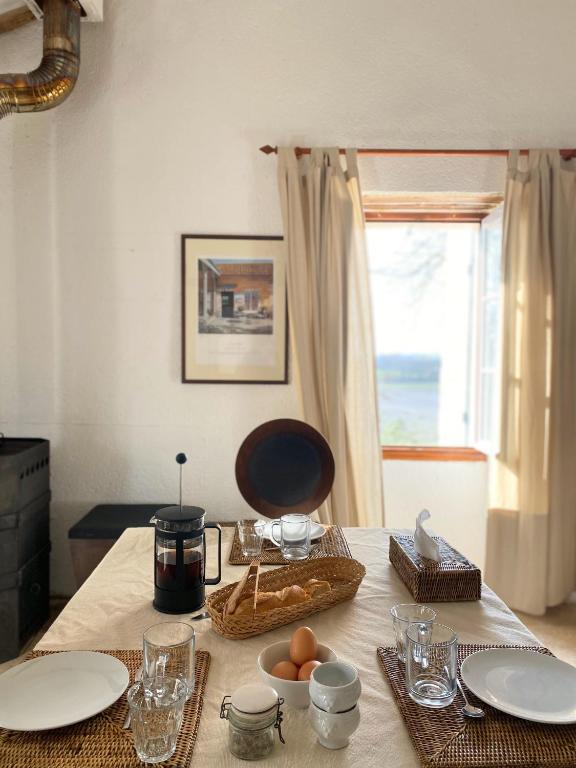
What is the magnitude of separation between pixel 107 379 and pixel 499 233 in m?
2.27

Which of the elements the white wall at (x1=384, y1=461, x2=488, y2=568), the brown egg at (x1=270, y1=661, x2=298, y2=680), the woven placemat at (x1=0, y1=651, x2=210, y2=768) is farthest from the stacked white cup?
the white wall at (x1=384, y1=461, x2=488, y2=568)

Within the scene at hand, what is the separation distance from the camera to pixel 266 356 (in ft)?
10.4

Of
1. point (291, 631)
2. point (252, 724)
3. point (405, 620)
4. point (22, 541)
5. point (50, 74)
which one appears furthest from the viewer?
point (50, 74)

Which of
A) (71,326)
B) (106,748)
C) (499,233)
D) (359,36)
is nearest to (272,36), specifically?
(359,36)

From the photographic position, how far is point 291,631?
1.35m

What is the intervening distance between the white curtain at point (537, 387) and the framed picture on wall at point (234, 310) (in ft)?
3.88

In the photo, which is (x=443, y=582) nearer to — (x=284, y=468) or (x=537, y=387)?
(x=284, y=468)

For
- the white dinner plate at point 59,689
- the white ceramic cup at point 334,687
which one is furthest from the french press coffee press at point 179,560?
the white ceramic cup at point 334,687

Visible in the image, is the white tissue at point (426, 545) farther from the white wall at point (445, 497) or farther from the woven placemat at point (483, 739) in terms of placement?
the white wall at point (445, 497)

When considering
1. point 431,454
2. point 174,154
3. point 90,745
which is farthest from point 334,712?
point 174,154

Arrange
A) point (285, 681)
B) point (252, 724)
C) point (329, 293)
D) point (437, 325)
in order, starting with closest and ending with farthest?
point (252, 724) → point (285, 681) → point (329, 293) → point (437, 325)

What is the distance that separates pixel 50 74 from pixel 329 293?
1651mm

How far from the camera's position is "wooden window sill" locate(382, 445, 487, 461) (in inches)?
136

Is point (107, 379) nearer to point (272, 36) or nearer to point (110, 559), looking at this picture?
point (110, 559)
